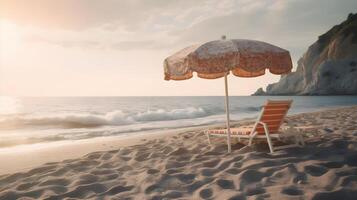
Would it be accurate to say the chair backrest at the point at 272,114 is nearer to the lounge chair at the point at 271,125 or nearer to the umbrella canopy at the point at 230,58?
the lounge chair at the point at 271,125

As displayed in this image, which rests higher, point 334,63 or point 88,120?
point 334,63

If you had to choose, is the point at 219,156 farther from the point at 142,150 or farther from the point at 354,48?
the point at 354,48

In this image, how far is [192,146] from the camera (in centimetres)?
751

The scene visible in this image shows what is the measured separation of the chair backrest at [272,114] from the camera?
6.21 m

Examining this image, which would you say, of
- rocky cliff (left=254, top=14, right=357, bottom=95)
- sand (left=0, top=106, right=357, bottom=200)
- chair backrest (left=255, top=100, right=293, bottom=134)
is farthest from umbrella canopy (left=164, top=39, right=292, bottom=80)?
rocky cliff (left=254, top=14, right=357, bottom=95)

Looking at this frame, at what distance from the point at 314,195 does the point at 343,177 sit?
0.73 m

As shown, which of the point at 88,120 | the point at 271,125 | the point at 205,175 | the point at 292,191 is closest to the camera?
the point at 292,191

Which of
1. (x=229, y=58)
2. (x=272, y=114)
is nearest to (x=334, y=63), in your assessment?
(x=272, y=114)

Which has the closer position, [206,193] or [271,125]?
[206,193]

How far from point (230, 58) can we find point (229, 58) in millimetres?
17

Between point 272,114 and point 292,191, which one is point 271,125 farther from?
point 292,191

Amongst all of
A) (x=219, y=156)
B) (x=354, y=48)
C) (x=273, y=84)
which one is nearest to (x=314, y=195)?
(x=219, y=156)

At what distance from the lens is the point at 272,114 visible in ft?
20.8

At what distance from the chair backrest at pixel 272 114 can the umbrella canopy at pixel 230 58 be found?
0.58 m
